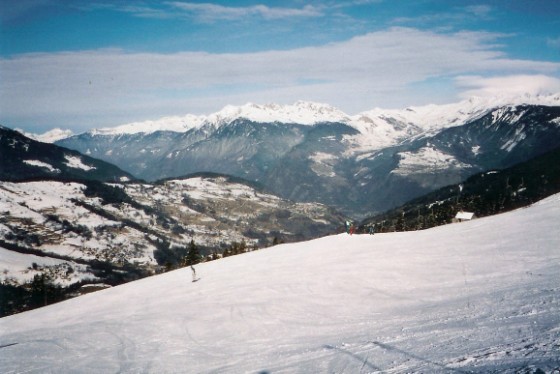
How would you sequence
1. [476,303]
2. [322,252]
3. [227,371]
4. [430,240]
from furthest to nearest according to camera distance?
[322,252] → [430,240] → [476,303] → [227,371]

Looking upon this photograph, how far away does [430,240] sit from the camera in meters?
31.5

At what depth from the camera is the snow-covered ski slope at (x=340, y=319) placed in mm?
10258

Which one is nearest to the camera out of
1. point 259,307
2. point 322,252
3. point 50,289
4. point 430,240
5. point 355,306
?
point 355,306

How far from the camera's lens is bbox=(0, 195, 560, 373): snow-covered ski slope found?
1026cm

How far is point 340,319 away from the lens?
16.0 m

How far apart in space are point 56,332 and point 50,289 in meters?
89.6

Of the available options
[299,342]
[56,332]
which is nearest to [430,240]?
[299,342]

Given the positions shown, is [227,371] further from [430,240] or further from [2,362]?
[430,240]

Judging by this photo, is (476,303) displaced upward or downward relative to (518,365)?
downward

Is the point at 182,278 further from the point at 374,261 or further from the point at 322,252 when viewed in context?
the point at 374,261

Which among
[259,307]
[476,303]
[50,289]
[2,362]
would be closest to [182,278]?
[259,307]

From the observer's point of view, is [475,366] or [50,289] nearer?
[475,366]

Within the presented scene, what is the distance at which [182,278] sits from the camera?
33.0 m

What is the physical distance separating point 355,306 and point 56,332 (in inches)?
593
